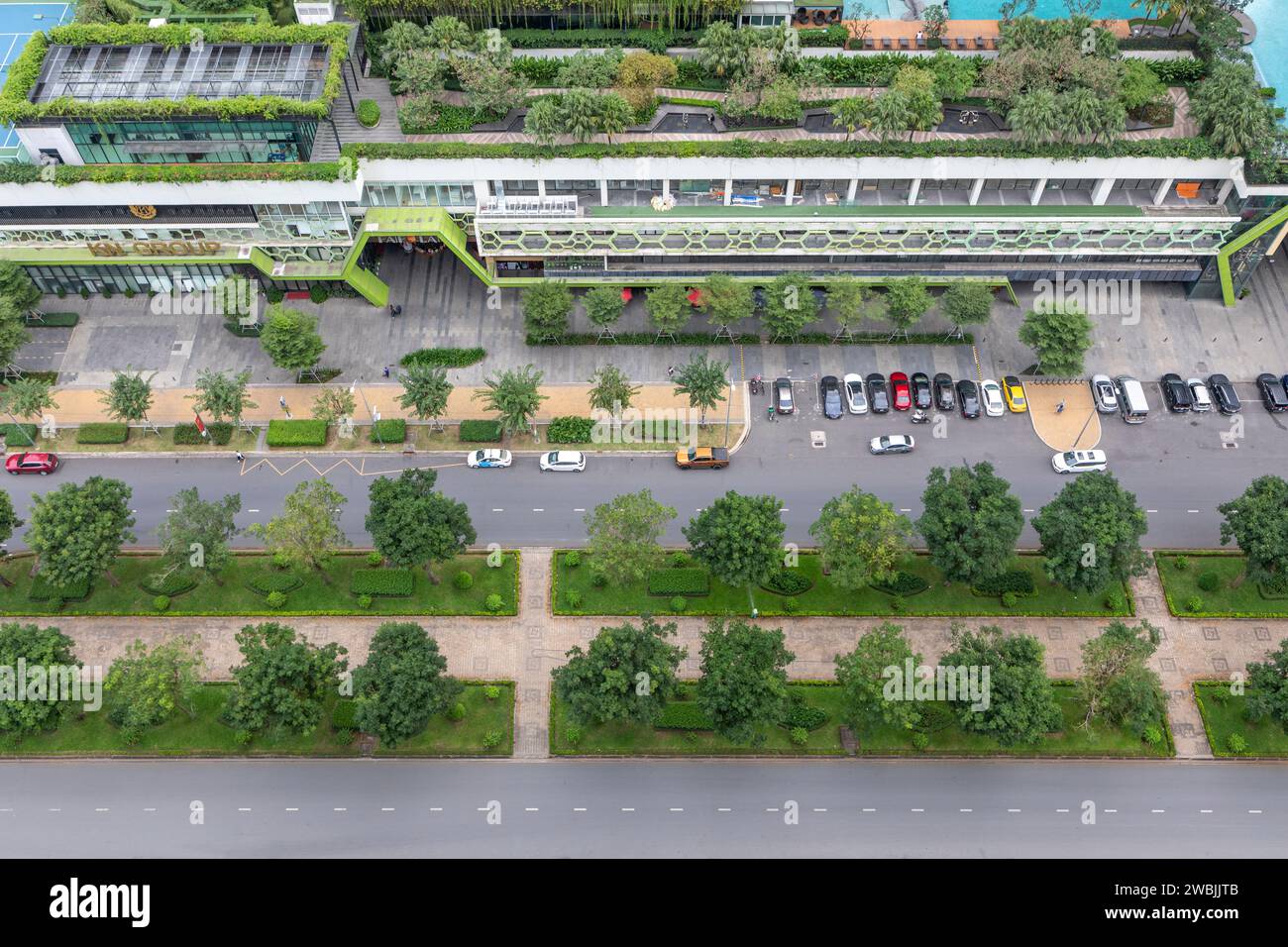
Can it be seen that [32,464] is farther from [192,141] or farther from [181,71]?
[181,71]

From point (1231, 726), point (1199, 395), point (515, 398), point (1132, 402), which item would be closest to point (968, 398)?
point (1132, 402)

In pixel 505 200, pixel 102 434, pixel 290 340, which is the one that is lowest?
pixel 102 434

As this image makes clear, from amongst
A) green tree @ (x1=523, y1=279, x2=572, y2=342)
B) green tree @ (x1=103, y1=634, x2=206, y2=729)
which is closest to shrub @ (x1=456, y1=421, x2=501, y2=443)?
green tree @ (x1=523, y1=279, x2=572, y2=342)

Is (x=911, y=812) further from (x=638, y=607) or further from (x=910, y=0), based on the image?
(x=910, y=0)

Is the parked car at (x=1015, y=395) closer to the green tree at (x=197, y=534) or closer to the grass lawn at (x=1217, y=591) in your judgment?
the grass lawn at (x=1217, y=591)

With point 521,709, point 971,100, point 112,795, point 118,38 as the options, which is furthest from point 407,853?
point 971,100

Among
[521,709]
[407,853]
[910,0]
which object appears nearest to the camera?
[407,853]

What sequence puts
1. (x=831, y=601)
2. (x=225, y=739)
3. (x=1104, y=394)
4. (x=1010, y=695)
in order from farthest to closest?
(x=1104, y=394) → (x=831, y=601) → (x=225, y=739) → (x=1010, y=695)
